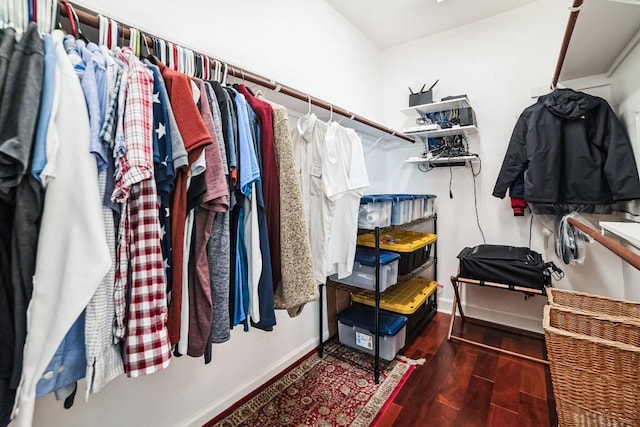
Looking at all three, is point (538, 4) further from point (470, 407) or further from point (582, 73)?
point (470, 407)

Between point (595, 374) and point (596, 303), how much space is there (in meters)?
0.54

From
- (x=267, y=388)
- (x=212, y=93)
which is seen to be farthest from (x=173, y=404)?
(x=212, y=93)

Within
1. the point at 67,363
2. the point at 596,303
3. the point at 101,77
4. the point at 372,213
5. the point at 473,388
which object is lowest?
the point at 473,388

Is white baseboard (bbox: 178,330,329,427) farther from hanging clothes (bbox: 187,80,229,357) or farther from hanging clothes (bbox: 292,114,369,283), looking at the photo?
hanging clothes (bbox: 187,80,229,357)

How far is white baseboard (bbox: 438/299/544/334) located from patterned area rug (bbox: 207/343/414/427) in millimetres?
978

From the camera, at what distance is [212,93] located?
0.83 meters

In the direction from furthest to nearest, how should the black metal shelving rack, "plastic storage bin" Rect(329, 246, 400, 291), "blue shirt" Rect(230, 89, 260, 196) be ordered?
"plastic storage bin" Rect(329, 246, 400, 291) < the black metal shelving rack < "blue shirt" Rect(230, 89, 260, 196)

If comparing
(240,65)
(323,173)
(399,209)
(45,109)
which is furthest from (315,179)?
(45,109)

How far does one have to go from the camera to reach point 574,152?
1.80 metres

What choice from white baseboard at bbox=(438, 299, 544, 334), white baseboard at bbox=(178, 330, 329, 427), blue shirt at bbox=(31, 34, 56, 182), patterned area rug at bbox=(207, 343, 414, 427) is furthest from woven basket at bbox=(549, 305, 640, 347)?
blue shirt at bbox=(31, 34, 56, 182)

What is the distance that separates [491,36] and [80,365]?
3041mm

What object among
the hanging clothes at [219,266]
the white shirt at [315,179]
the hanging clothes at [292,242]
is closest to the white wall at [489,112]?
the white shirt at [315,179]

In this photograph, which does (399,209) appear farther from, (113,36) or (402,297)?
(113,36)

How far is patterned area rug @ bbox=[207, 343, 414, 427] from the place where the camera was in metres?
1.38
